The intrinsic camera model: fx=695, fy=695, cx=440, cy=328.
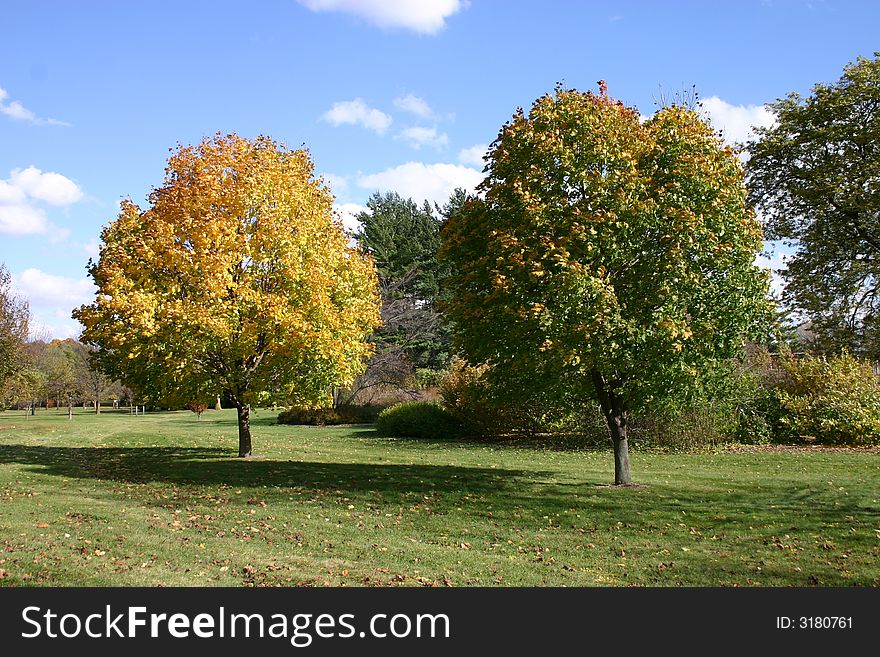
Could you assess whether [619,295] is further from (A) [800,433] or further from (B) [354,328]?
(A) [800,433]

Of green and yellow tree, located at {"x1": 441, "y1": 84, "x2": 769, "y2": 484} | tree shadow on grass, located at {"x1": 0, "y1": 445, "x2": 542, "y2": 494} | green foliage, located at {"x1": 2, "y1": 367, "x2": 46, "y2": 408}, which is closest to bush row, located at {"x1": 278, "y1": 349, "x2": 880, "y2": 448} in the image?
tree shadow on grass, located at {"x1": 0, "y1": 445, "x2": 542, "y2": 494}

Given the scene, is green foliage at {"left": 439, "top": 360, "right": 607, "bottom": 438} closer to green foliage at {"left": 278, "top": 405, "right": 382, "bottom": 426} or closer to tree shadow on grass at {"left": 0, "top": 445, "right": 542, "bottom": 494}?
green foliage at {"left": 278, "top": 405, "right": 382, "bottom": 426}

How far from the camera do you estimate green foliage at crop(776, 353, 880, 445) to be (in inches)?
865

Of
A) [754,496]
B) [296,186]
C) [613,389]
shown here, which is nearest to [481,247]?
[613,389]

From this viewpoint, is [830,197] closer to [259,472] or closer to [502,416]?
[502,416]

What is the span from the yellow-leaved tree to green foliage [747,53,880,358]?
18030mm

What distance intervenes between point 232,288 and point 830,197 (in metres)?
21.8

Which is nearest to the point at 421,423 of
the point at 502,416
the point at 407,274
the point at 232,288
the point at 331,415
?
the point at 502,416

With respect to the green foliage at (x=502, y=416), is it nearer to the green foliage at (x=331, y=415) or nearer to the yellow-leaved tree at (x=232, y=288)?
the green foliage at (x=331, y=415)

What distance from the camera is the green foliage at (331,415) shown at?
34375 millimetres

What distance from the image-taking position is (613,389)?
13.6 m

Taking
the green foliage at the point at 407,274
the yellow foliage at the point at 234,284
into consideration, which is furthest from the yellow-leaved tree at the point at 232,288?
the green foliage at the point at 407,274

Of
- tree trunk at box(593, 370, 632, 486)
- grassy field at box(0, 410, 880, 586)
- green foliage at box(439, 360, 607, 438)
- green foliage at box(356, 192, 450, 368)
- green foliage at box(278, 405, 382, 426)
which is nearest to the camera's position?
grassy field at box(0, 410, 880, 586)

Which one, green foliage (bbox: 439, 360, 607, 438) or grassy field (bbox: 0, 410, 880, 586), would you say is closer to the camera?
grassy field (bbox: 0, 410, 880, 586)
